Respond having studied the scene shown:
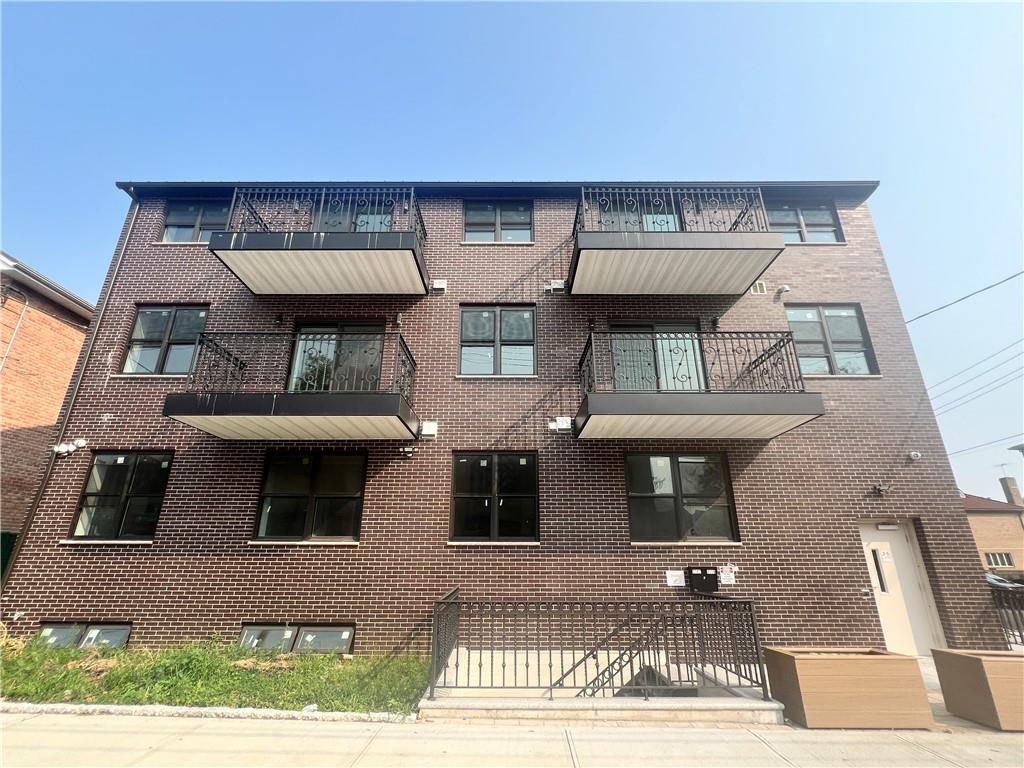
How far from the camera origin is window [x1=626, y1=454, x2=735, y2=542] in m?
7.68

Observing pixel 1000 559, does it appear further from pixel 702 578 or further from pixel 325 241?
pixel 325 241

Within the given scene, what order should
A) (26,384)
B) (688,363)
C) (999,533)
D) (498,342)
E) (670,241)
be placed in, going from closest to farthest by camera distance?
(670,241)
(688,363)
(498,342)
(26,384)
(999,533)

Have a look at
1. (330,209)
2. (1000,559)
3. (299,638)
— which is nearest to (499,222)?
(330,209)

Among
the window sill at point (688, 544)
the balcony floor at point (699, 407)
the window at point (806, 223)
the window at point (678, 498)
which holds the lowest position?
the window sill at point (688, 544)

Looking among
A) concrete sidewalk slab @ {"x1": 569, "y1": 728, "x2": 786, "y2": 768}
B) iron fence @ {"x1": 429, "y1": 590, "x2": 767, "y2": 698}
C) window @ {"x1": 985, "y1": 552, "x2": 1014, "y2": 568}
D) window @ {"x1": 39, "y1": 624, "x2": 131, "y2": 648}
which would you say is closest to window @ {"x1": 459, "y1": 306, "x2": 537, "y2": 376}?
iron fence @ {"x1": 429, "y1": 590, "x2": 767, "y2": 698}

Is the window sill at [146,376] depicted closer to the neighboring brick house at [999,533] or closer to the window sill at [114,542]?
the window sill at [114,542]

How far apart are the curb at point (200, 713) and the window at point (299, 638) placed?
2.07 m

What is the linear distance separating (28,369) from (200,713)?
11.5m

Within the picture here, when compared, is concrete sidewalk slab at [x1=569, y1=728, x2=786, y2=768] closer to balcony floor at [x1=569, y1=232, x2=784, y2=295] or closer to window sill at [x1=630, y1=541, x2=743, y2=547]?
window sill at [x1=630, y1=541, x2=743, y2=547]

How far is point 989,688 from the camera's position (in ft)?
15.4

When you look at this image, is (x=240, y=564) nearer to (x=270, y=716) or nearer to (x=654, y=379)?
(x=270, y=716)

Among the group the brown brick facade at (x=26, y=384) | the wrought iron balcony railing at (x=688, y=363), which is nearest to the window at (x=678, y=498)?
the wrought iron balcony railing at (x=688, y=363)

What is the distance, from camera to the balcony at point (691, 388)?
22.7ft

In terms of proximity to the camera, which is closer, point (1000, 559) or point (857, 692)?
point (857, 692)
